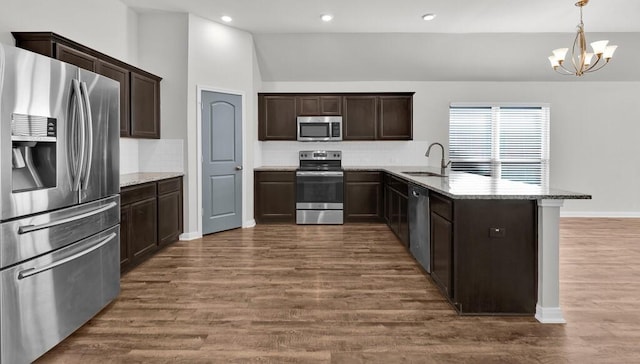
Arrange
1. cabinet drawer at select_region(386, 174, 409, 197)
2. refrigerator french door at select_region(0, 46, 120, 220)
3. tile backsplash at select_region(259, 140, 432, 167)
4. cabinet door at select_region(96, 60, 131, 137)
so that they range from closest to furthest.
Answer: refrigerator french door at select_region(0, 46, 120, 220)
cabinet door at select_region(96, 60, 131, 137)
cabinet drawer at select_region(386, 174, 409, 197)
tile backsplash at select_region(259, 140, 432, 167)

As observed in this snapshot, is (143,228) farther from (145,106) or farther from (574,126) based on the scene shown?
(574,126)

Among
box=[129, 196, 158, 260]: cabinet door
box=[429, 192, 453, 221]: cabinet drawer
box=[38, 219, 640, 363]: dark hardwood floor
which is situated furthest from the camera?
box=[129, 196, 158, 260]: cabinet door

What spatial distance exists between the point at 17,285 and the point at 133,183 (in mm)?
1926

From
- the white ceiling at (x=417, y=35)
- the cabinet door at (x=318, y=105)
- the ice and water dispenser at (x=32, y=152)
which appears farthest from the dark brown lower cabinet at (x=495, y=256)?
the cabinet door at (x=318, y=105)

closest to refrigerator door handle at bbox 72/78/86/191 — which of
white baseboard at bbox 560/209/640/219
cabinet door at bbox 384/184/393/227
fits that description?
cabinet door at bbox 384/184/393/227

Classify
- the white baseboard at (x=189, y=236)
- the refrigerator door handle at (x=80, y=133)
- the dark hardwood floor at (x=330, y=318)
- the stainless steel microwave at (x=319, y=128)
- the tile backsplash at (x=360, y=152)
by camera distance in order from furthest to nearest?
the tile backsplash at (x=360, y=152), the stainless steel microwave at (x=319, y=128), the white baseboard at (x=189, y=236), the refrigerator door handle at (x=80, y=133), the dark hardwood floor at (x=330, y=318)

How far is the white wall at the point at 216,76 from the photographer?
530 centimetres

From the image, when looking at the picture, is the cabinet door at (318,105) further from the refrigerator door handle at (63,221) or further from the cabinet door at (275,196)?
the refrigerator door handle at (63,221)

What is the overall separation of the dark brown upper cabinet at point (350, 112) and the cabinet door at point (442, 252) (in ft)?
11.6

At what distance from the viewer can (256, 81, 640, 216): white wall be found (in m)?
6.96

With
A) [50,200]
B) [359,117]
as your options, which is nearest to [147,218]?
[50,200]

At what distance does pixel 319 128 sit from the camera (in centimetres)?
669

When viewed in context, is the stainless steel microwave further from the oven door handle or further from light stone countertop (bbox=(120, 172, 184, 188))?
light stone countertop (bbox=(120, 172, 184, 188))

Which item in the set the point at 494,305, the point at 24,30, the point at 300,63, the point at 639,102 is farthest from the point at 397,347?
the point at 639,102
